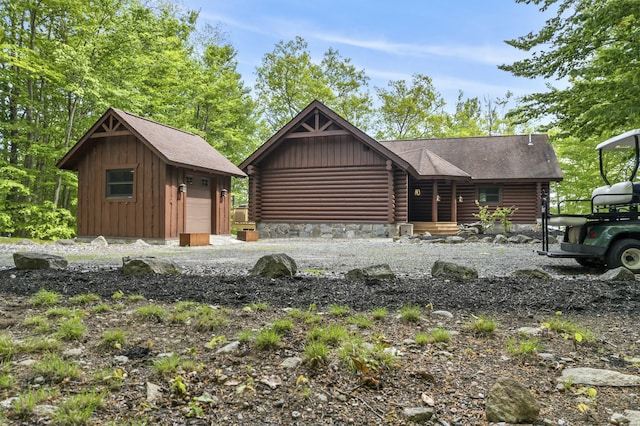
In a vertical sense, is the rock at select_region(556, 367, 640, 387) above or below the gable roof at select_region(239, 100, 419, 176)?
below

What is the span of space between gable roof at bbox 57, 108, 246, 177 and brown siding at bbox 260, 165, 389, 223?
2675 millimetres

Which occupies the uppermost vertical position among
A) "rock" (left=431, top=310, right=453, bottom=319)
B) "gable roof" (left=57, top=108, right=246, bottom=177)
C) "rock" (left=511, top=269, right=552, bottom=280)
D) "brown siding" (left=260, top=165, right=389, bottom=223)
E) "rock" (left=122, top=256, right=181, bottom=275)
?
"gable roof" (left=57, top=108, right=246, bottom=177)

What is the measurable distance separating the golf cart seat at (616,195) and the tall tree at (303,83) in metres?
24.3

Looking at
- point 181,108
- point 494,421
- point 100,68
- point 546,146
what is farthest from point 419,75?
point 494,421

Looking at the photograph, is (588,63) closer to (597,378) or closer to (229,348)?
(597,378)

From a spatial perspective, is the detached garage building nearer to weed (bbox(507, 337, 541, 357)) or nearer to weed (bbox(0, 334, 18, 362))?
weed (bbox(0, 334, 18, 362))

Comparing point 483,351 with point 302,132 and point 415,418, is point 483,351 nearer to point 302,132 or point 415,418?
point 415,418

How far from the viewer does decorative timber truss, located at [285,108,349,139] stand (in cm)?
1786

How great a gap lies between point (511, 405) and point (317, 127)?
16.6 m

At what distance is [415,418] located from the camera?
2133 mm

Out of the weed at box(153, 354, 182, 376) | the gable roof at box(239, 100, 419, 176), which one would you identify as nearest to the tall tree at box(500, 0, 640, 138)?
the gable roof at box(239, 100, 419, 176)

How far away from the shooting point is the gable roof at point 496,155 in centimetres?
2173

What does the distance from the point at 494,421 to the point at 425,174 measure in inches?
682

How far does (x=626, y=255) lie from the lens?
6730 mm
